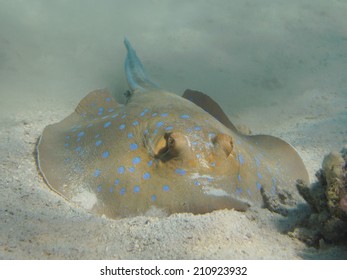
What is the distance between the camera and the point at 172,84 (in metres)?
7.46

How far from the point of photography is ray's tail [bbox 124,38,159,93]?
5.44 m

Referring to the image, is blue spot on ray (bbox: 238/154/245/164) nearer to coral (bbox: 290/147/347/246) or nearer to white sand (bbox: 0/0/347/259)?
white sand (bbox: 0/0/347/259)

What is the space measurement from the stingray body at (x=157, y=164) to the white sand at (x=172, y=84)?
154 mm

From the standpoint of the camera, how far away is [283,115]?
676cm

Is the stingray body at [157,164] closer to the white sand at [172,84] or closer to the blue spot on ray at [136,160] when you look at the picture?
the blue spot on ray at [136,160]

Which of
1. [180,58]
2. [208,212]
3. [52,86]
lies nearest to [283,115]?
[180,58]

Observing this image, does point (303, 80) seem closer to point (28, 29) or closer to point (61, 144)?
point (61, 144)

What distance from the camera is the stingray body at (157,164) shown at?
306 centimetres

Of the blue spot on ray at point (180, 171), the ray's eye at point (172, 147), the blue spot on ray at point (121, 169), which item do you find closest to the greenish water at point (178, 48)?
the blue spot on ray at point (121, 169)

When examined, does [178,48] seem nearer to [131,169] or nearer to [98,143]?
[98,143]

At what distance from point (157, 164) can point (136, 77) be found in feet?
9.99

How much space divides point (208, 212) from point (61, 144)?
204cm

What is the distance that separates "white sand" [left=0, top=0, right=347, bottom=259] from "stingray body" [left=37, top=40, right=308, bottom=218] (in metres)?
0.15

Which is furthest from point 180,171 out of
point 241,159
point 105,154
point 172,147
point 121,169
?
point 105,154
